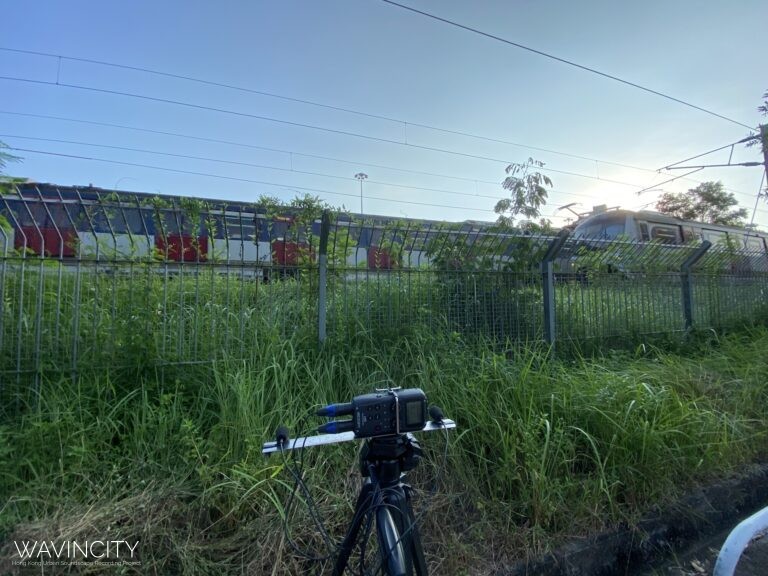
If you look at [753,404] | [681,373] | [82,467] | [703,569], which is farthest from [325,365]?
[753,404]

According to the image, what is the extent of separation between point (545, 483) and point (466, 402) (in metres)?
0.73

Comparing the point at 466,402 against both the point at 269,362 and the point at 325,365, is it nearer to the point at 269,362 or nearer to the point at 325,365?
the point at 325,365

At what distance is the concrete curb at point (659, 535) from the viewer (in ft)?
6.97

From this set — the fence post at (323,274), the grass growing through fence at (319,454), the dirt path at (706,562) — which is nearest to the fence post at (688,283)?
the grass growing through fence at (319,454)

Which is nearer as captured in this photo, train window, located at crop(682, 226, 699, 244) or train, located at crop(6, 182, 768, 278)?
train, located at crop(6, 182, 768, 278)

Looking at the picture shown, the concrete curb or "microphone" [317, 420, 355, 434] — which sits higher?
"microphone" [317, 420, 355, 434]

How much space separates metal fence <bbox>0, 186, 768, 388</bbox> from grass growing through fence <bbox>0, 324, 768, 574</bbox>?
0.78 ft

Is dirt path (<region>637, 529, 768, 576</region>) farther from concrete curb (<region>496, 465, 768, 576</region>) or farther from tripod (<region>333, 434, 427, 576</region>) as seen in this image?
tripod (<region>333, 434, 427, 576</region>)

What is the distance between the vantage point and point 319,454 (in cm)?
244

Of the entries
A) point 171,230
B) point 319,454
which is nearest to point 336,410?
point 319,454

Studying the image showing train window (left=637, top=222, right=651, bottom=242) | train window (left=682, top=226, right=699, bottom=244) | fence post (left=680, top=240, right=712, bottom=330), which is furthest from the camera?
train window (left=682, top=226, right=699, bottom=244)

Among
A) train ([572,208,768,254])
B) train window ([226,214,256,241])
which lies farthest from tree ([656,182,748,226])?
train window ([226,214,256,241])

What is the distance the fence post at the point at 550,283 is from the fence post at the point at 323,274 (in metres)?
2.60

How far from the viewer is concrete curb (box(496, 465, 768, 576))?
2125mm
